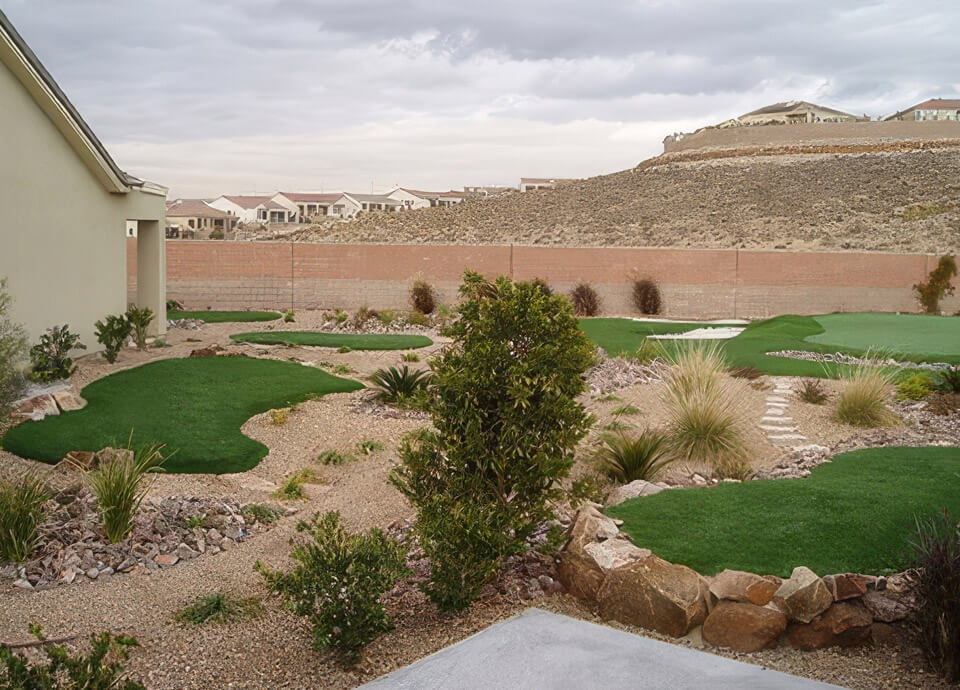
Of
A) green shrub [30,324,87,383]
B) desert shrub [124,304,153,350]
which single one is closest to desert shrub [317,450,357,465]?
green shrub [30,324,87,383]

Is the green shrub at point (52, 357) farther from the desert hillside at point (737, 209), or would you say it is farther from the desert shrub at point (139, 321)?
the desert hillside at point (737, 209)

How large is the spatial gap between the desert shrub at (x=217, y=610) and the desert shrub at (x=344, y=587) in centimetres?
56

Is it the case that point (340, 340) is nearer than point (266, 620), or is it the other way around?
point (266, 620)

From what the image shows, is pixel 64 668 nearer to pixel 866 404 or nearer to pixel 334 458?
pixel 334 458

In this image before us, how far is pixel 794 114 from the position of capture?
257 feet

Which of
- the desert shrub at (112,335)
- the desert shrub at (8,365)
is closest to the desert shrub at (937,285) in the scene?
the desert shrub at (112,335)

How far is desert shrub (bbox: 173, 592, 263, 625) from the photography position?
5023 millimetres

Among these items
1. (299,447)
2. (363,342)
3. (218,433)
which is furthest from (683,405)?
(363,342)

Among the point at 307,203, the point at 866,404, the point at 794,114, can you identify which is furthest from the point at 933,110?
the point at 866,404

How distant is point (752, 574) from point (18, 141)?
39.4 ft

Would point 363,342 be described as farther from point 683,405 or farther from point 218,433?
point 683,405

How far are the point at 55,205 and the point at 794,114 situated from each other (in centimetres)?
7585

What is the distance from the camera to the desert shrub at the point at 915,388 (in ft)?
37.0

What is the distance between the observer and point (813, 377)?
41.8 feet
